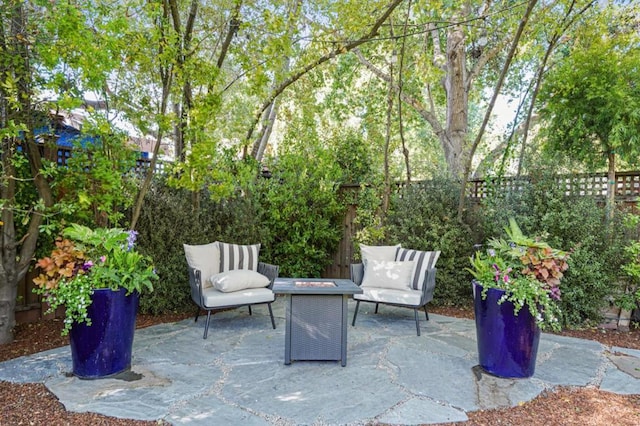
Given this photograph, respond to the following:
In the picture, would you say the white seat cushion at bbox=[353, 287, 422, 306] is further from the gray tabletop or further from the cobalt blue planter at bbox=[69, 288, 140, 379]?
the cobalt blue planter at bbox=[69, 288, 140, 379]

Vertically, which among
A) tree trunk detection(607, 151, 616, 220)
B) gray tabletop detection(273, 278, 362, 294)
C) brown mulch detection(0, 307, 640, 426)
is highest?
tree trunk detection(607, 151, 616, 220)

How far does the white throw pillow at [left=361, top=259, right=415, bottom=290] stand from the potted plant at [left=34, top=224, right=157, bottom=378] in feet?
7.42

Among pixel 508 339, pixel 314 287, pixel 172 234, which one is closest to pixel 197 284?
pixel 172 234

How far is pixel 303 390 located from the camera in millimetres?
2551

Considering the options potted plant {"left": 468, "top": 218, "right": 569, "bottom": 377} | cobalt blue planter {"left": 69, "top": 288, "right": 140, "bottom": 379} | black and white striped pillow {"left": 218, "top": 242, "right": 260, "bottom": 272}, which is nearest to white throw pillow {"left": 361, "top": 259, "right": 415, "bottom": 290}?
black and white striped pillow {"left": 218, "top": 242, "right": 260, "bottom": 272}

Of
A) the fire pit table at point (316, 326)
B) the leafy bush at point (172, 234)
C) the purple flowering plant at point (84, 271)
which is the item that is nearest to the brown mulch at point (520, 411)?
the purple flowering plant at point (84, 271)

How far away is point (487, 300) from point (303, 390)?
138 centimetres

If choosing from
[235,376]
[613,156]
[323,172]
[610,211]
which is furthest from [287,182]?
[613,156]

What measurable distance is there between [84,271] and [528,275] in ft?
9.71

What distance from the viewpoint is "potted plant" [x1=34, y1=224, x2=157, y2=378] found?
259cm

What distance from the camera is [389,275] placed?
420 cm

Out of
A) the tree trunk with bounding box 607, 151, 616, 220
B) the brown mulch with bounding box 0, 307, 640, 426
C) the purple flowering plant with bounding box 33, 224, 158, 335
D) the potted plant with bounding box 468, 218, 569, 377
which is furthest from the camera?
the tree trunk with bounding box 607, 151, 616, 220

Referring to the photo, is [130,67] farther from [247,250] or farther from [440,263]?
[440,263]

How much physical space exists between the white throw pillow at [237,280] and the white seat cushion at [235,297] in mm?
43
